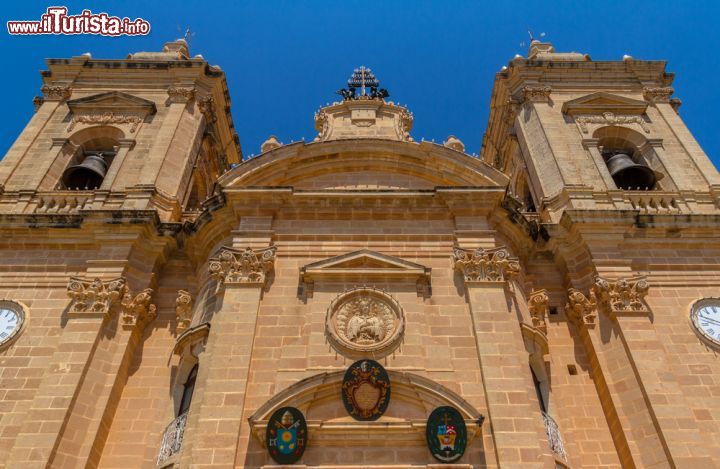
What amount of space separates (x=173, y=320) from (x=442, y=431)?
6754 millimetres

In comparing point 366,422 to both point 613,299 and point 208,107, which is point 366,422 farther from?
point 208,107

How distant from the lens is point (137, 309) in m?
13.6

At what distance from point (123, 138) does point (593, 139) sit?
550 inches

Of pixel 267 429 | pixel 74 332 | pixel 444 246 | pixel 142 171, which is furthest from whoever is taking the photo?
pixel 142 171

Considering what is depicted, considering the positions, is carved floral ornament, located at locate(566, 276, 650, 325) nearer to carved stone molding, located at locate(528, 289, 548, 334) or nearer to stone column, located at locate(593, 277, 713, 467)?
stone column, located at locate(593, 277, 713, 467)

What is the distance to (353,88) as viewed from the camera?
21.0m

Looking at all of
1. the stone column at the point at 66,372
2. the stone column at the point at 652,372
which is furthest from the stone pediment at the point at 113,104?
the stone column at the point at 652,372

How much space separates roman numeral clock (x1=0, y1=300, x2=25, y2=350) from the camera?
13.1m

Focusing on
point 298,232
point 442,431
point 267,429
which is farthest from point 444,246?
point 267,429

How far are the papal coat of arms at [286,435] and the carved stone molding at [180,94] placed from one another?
12534 mm

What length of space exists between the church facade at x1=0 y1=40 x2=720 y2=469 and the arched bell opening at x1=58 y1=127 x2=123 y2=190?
0.12m

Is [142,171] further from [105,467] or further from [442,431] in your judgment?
[442,431]

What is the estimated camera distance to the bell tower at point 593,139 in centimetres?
1655

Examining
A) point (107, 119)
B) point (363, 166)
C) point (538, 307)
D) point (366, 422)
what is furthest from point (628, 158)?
point (107, 119)
